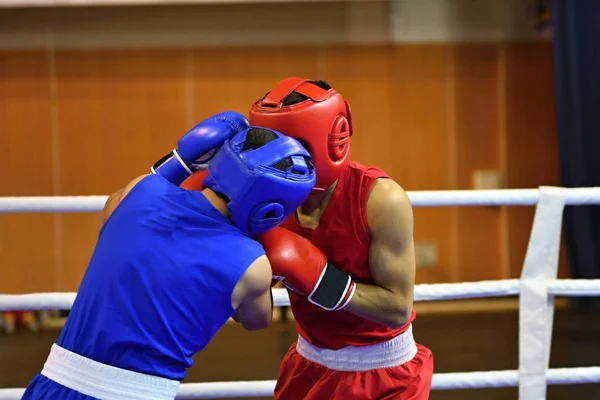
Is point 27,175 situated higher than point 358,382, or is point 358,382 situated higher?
point 27,175

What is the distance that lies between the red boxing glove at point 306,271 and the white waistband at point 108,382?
290 millimetres

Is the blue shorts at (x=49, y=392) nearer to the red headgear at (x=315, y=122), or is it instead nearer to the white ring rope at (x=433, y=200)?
the red headgear at (x=315, y=122)

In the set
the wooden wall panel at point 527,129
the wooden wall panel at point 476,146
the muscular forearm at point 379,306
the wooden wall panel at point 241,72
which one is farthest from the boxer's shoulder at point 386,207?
the wooden wall panel at point 527,129

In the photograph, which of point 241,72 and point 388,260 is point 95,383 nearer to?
point 388,260

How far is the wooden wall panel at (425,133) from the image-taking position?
521cm

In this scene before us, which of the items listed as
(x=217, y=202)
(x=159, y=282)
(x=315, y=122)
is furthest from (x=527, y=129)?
(x=159, y=282)

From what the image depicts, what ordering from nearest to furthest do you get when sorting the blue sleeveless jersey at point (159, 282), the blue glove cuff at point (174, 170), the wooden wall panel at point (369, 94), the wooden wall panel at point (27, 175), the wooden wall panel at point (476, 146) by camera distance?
the blue sleeveless jersey at point (159, 282), the blue glove cuff at point (174, 170), the wooden wall panel at point (27, 175), the wooden wall panel at point (369, 94), the wooden wall panel at point (476, 146)

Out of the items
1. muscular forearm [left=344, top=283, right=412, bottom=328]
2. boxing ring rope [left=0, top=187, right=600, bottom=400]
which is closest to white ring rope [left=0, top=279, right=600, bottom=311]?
boxing ring rope [left=0, top=187, right=600, bottom=400]

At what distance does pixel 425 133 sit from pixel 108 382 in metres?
4.41

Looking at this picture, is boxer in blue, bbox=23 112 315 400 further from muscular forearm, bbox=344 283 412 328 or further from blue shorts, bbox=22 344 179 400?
muscular forearm, bbox=344 283 412 328

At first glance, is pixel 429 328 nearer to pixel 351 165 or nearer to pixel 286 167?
pixel 351 165

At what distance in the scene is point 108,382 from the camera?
114 cm

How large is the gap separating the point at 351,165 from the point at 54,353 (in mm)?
704

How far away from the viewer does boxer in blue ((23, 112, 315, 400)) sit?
1.12 meters
